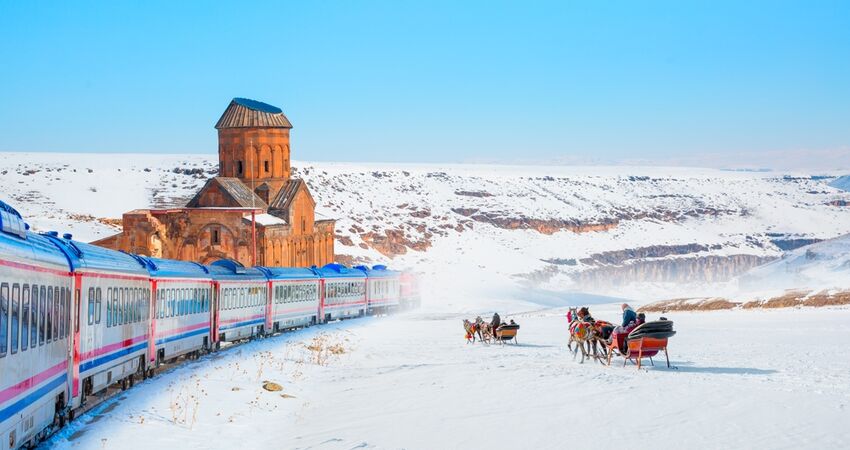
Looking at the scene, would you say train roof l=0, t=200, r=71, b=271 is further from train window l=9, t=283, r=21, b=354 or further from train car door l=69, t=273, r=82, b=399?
train car door l=69, t=273, r=82, b=399

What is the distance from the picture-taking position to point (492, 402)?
1753cm

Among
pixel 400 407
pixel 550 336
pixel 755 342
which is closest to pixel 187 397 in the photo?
pixel 400 407

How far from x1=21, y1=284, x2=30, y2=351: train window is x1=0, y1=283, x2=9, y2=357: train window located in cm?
72

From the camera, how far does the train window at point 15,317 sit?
11.1m

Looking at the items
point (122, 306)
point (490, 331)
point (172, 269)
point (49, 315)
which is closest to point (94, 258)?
point (122, 306)

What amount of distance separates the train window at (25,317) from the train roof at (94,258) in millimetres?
3298

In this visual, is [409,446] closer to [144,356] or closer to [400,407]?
[400,407]

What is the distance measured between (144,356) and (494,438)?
10.4 meters

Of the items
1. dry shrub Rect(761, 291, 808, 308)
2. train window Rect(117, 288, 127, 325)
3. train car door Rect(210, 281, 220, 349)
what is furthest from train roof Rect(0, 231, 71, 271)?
dry shrub Rect(761, 291, 808, 308)

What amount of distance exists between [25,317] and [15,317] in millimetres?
525

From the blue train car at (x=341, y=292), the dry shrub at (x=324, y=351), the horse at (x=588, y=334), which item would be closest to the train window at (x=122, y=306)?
the dry shrub at (x=324, y=351)

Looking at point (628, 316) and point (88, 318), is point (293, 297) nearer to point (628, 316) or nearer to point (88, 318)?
point (628, 316)

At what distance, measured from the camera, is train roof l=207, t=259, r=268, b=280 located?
32406 mm

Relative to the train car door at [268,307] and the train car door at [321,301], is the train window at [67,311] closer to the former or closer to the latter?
the train car door at [268,307]
